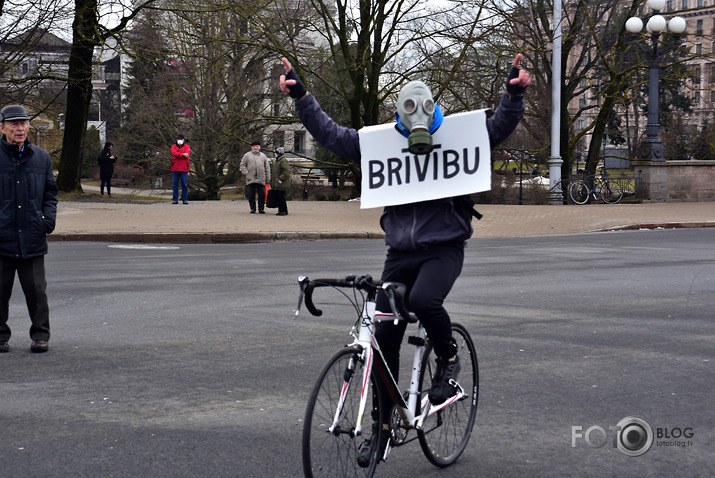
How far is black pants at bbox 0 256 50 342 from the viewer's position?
276 inches

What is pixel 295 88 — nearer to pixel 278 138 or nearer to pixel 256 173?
pixel 256 173

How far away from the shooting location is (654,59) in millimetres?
25922

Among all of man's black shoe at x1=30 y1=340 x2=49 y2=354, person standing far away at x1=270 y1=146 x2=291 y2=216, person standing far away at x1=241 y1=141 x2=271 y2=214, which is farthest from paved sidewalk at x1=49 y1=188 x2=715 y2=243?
man's black shoe at x1=30 y1=340 x2=49 y2=354

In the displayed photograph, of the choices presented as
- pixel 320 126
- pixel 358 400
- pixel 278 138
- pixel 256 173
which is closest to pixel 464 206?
pixel 320 126

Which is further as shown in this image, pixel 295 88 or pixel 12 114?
pixel 12 114

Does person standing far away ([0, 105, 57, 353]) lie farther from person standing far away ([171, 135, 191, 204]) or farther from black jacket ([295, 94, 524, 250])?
person standing far away ([171, 135, 191, 204])

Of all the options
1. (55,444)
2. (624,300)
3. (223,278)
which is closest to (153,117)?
(223,278)

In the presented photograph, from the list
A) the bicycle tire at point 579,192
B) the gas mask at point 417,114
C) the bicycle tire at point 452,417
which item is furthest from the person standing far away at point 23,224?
the bicycle tire at point 579,192

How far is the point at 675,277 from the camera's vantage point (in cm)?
1120

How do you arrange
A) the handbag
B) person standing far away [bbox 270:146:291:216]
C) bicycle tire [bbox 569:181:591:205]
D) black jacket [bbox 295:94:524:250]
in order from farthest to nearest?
bicycle tire [bbox 569:181:591:205], the handbag, person standing far away [bbox 270:146:291:216], black jacket [bbox 295:94:524:250]

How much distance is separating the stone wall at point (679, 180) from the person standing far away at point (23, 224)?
22923 millimetres

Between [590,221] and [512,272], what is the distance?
9.67 m

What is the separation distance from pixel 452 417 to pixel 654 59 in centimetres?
2364

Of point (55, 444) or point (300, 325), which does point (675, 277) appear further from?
point (55, 444)
